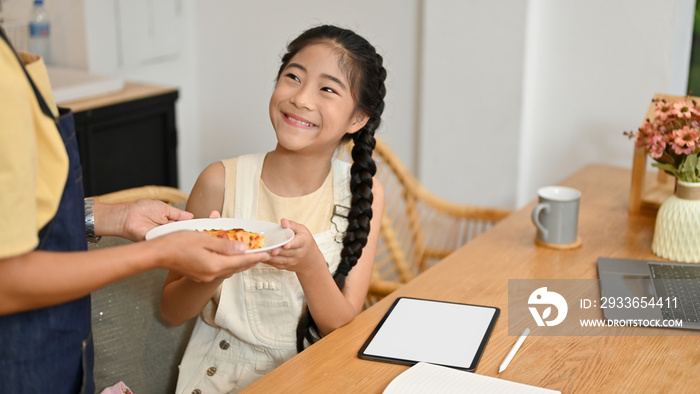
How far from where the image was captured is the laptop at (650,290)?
1.36 meters

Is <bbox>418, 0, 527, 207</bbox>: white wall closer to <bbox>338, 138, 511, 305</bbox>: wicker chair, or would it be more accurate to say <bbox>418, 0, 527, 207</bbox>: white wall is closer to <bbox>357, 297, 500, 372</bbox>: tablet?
<bbox>338, 138, 511, 305</bbox>: wicker chair

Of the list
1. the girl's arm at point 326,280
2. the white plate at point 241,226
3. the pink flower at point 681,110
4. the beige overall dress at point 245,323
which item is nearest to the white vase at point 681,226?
the pink flower at point 681,110

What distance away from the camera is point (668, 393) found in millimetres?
1103

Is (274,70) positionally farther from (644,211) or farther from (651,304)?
(651,304)

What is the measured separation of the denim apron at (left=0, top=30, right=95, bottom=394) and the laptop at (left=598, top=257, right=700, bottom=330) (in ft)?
2.92

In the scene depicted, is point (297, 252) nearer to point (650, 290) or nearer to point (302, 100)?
point (302, 100)

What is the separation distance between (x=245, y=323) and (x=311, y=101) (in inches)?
17.0

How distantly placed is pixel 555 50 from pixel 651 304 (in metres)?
1.11

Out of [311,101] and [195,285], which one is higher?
[311,101]

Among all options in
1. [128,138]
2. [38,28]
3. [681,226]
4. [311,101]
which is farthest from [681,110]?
[38,28]

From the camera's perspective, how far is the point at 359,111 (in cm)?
148

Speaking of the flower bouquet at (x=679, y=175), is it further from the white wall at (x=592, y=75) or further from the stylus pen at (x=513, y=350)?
the white wall at (x=592, y=75)

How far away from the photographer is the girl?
140cm

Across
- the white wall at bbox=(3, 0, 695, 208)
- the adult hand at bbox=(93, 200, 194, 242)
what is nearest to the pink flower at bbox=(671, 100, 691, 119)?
the white wall at bbox=(3, 0, 695, 208)
